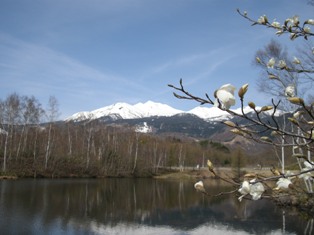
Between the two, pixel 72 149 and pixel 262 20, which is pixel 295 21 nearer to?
pixel 262 20

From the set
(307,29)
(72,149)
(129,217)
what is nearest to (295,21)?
(307,29)

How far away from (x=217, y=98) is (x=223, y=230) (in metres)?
11.3

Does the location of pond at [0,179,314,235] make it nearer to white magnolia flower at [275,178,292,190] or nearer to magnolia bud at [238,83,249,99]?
white magnolia flower at [275,178,292,190]

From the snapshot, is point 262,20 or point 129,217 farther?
point 129,217

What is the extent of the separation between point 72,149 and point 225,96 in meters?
41.1

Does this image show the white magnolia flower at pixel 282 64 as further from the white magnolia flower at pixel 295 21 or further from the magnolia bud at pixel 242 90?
the magnolia bud at pixel 242 90

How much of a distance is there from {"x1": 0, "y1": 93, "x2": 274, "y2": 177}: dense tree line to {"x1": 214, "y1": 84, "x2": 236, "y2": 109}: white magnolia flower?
Answer: 31223 mm

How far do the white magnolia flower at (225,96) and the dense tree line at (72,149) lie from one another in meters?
31.2

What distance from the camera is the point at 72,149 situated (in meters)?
40.9

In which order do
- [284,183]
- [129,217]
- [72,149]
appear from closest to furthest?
[284,183]
[129,217]
[72,149]

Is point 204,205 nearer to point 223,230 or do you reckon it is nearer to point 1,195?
point 223,230

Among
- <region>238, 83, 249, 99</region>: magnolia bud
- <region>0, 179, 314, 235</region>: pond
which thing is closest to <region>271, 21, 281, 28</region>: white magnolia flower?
<region>238, 83, 249, 99</region>: magnolia bud

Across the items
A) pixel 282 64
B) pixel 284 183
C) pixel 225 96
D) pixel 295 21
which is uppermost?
pixel 295 21

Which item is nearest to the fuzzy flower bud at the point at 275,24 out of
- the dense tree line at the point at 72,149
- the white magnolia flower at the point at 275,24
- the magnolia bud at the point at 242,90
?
the white magnolia flower at the point at 275,24
